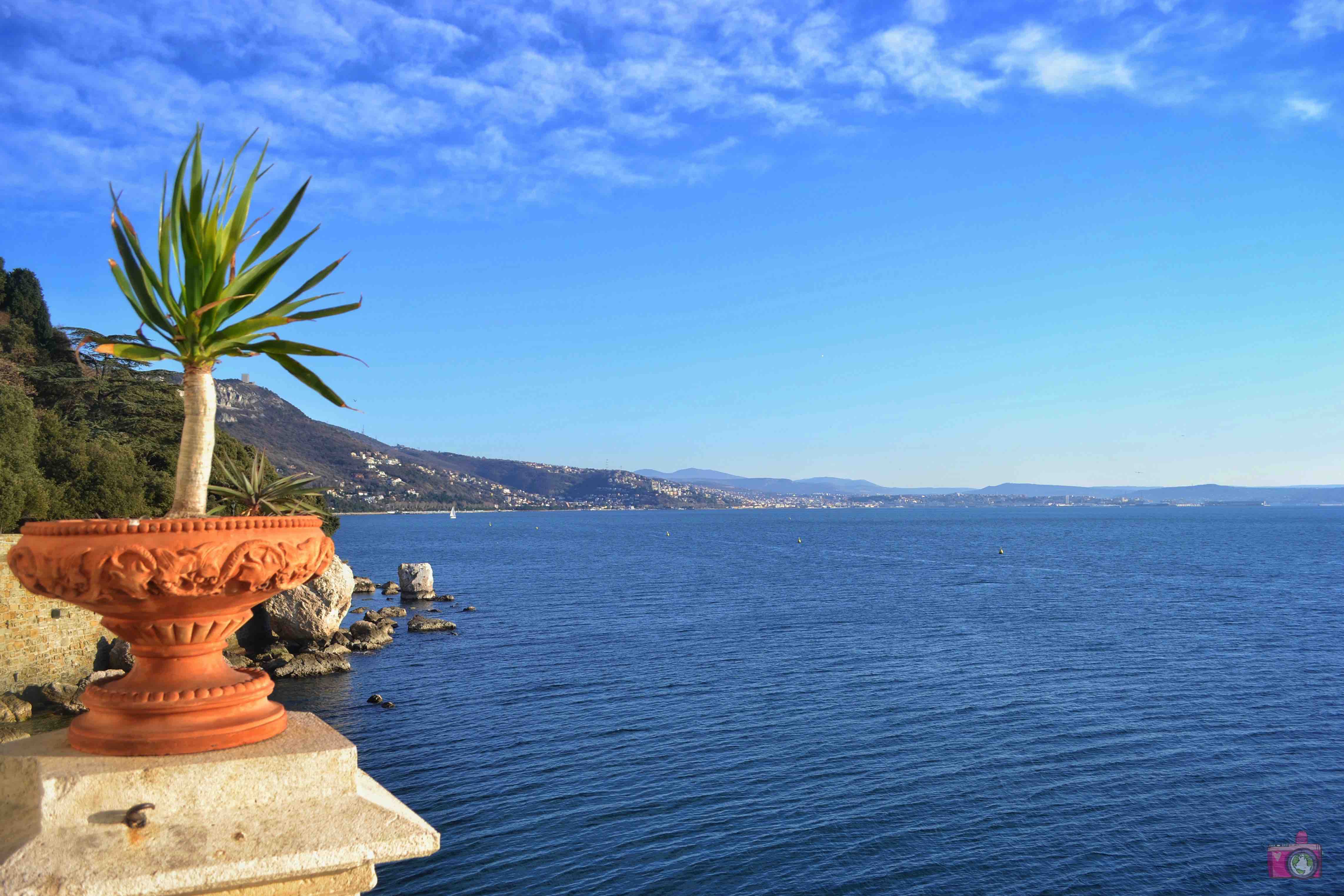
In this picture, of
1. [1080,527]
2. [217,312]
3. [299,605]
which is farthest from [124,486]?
[1080,527]

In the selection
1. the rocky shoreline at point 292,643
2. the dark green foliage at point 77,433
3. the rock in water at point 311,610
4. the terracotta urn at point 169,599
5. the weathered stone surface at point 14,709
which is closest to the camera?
the terracotta urn at point 169,599

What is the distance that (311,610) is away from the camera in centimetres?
3934

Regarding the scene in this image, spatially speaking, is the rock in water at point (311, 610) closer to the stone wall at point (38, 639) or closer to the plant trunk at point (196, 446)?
the stone wall at point (38, 639)

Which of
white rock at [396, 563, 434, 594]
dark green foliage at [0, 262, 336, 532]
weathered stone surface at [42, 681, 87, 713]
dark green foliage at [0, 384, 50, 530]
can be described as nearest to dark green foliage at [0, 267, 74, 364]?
dark green foliage at [0, 262, 336, 532]

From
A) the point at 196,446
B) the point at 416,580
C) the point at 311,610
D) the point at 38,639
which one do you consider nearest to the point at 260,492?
the point at 196,446

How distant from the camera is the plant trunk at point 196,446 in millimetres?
3684

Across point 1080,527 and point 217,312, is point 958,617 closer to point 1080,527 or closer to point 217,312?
point 217,312

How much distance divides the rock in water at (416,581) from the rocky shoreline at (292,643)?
1075 cm

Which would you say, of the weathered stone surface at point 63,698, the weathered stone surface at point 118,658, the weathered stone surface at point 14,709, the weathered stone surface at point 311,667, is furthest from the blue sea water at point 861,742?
the weathered stone surface at point 14,709

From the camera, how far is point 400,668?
3762 centimetres

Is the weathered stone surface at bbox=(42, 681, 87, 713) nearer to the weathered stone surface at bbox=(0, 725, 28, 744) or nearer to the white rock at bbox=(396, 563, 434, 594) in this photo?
the weathered stone surface at bbox=(0, 725, 28, 744)

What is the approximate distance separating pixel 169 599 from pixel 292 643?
40.4 m

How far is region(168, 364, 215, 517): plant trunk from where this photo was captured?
368cm

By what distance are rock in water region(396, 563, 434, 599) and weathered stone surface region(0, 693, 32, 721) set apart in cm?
3702
